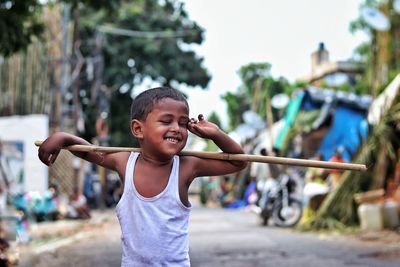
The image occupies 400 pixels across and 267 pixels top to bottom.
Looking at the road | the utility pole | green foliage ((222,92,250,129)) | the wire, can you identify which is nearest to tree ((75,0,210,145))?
the wire

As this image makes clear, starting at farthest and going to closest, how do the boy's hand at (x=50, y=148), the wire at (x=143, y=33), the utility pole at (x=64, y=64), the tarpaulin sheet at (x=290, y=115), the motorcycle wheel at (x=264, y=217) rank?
1. the wire at (x=143, y=33)
2. the tarpaulin sheet at (x=290, y=115)
3. the utility pole at (x=64, y=64)
4. the motorcycle wheel at (x=264, y=217)
5. the boy's hand at (x=50, y=148)

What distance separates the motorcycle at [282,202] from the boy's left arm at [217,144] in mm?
9487

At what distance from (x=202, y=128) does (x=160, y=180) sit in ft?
1.00

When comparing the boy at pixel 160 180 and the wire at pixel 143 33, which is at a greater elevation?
the wire at pixel 143 33

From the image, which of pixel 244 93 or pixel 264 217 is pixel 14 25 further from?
pixel 244 93

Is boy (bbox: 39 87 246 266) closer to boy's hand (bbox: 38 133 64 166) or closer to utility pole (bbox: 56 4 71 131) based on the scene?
boy's hand (bbox: 38 133 64 166)

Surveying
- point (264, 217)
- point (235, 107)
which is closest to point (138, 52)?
point (235, 107)

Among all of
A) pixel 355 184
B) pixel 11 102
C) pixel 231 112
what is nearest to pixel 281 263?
pixel 355 184

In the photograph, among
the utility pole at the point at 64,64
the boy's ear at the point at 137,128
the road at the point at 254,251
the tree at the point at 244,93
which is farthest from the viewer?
the tree at the point at 244,93

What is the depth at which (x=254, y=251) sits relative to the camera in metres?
8.02

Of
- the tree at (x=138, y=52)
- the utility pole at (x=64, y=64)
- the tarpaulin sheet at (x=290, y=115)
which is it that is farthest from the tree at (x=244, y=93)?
the utility pole at (x=64, y=64)

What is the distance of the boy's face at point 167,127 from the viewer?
298cm

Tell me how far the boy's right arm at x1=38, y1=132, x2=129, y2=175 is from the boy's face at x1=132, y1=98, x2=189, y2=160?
10.5 inches

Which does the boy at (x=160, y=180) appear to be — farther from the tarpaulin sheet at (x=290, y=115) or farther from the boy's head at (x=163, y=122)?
the tarpaulin sheet at (x=290, y=115)
